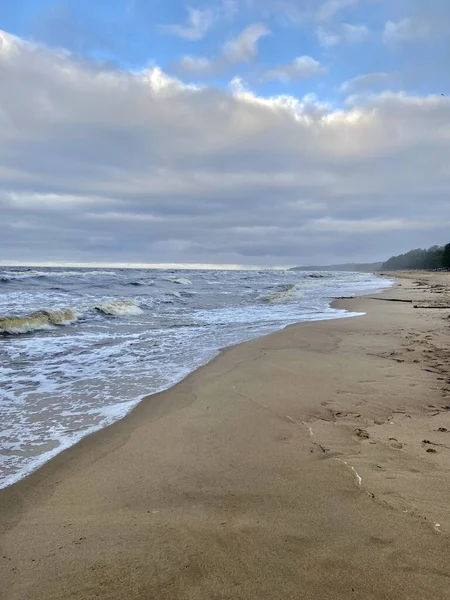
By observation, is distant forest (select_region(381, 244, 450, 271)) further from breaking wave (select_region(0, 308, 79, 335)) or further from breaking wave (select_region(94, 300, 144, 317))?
breaking wave (select_region(0, 308, 79, 335))

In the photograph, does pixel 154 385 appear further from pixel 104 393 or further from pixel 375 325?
pixel 375 325

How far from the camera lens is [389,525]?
7.87ft

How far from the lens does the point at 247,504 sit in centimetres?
271

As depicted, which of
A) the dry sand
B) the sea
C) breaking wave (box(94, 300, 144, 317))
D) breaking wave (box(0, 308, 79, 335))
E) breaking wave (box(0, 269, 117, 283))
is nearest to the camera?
the dry sand

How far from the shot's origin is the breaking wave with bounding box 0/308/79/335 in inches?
458

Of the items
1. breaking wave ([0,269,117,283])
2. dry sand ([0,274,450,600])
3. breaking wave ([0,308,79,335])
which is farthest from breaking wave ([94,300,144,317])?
breaking wave ([0,269,117,283])

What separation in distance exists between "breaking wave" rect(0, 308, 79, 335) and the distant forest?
276 feet

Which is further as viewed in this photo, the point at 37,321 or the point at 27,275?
the point at 27,275

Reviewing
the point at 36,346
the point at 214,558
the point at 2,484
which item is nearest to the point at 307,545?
the point at 214,558

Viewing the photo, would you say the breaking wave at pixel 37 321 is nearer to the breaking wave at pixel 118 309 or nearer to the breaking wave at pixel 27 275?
the breaking wave at pixel 118 309

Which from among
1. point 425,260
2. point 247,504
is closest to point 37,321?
point 247,504

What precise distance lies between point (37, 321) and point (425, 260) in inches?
4257

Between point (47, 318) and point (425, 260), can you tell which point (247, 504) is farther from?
point (425, 260)

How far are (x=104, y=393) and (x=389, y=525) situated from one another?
13.8 ft
